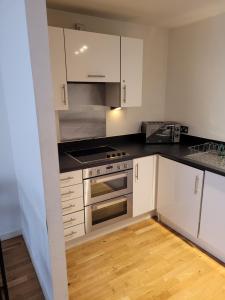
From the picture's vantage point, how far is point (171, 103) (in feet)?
10.0

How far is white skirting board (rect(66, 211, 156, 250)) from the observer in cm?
231

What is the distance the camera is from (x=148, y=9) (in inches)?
84.7

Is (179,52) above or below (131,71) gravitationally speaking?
above

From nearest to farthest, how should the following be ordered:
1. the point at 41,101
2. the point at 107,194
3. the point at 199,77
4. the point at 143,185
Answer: the point at 41,101
the point at 107,194
the point at 143,185
the point at 199,77

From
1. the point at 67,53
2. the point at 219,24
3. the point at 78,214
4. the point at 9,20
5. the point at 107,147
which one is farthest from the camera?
the point at 107,147

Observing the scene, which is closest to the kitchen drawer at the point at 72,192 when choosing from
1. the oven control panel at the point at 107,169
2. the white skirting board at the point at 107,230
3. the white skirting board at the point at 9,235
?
the oven control panel at the point at 107,169

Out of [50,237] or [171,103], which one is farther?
[171,103]

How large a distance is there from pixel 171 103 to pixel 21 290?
8.70 feet

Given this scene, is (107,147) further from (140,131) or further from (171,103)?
(171,103)

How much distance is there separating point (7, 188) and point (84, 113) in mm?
1152

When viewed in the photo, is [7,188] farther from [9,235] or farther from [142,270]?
[142,270]

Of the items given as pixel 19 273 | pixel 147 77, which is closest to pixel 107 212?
pixel 19 273

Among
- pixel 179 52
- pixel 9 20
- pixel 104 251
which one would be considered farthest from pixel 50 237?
pixel 179 52

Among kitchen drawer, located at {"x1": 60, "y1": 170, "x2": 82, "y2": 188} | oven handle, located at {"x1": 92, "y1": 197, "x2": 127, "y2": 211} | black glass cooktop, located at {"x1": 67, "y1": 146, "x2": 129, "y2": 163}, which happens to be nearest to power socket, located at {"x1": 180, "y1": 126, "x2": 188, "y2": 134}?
black glass cooktop, located at {"x1": 67, "y1": 146, "x2": 129, "y2": 163}
